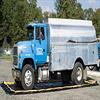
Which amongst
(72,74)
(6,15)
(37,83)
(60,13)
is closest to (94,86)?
(72,74)

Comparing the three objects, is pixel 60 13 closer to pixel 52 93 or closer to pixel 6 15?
pixel 6 15

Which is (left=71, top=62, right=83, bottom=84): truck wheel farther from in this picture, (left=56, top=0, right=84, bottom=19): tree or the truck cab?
(left=56, top=0, right=84, bottom=19): tree

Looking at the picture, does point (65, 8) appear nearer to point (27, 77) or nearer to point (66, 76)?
point (66, 76)

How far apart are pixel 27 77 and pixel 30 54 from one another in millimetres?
1090

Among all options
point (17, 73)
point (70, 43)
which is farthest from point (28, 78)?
point (70, 43)

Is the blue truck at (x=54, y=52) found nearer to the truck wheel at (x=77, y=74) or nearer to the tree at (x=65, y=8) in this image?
the truck wheel at (x=77, y=74)

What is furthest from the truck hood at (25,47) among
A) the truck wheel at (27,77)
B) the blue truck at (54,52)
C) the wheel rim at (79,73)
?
the wheel rim at (79,73)

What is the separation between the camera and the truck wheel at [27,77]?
16531 mm

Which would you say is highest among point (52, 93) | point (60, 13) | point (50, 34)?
point (60, 13)

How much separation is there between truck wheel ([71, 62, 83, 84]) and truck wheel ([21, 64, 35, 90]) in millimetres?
2758

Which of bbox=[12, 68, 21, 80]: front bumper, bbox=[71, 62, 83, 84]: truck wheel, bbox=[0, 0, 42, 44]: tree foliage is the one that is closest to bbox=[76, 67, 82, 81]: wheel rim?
bbox=[71, 62, 83, 84]: truck wheel

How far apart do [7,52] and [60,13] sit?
3472cm

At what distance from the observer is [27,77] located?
658 inches

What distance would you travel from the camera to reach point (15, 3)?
240ft
